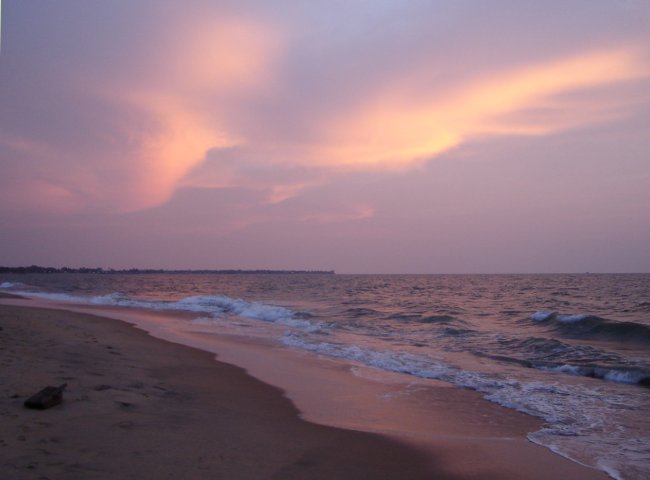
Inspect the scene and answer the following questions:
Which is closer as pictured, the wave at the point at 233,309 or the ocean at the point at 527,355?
the ocean at the point at 527,355

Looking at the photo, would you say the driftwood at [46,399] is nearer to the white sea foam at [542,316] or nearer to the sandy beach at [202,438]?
the sandy beach at [202,438]

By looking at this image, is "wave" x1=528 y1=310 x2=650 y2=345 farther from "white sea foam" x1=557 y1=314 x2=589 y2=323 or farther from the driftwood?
the driftwood

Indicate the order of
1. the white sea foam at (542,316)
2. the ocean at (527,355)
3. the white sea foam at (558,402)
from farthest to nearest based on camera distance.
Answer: the white sea foam at (542,316) → the ocean at (527,355) → the white sea foam at (558,402)

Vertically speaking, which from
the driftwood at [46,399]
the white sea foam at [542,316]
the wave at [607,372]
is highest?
the driftwood at [46,399]

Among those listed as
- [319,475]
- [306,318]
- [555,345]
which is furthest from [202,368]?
[306,318]

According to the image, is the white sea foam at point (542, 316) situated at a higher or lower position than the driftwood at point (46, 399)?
lower

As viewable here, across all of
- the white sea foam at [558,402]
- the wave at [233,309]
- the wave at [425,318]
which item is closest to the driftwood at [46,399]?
the white sea foam at [558,402]

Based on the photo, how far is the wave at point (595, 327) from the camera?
1809 cm

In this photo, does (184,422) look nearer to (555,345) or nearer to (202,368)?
(202,368)

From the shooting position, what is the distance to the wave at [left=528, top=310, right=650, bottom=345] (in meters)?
18.1

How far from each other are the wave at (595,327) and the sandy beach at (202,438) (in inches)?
474

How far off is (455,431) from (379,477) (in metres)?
2.30

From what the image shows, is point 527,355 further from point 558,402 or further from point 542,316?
point 542,316

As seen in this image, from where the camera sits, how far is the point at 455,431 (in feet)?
23.3
